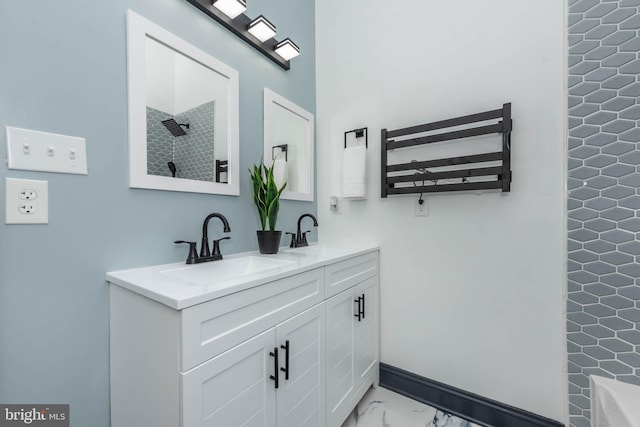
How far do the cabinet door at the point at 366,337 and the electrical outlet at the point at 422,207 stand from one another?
487 millimetres

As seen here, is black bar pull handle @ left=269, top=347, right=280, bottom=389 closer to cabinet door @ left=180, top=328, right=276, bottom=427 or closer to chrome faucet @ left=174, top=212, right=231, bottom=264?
cabinet door @ left=180, top=328, right=276, bottom=427

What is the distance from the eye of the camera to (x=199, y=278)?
895mm

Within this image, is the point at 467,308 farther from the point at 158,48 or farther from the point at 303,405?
the point at 158,48

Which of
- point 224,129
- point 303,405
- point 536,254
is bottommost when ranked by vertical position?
point 303,405

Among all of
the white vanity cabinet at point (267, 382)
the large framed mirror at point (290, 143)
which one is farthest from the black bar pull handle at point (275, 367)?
the large framed mirror at point (290, 143)

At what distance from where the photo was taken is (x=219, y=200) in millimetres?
1279

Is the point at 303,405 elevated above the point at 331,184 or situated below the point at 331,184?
below

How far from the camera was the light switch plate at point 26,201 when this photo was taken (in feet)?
2.33

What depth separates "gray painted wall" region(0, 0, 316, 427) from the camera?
2.37 ft

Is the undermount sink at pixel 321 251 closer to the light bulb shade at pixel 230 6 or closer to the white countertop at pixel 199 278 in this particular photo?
the white countertop at pixel 199 278

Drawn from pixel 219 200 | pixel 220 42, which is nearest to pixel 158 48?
pixel 220 42

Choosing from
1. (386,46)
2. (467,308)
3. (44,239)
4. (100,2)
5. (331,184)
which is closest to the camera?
(44,239)

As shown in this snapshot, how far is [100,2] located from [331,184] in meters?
1.41

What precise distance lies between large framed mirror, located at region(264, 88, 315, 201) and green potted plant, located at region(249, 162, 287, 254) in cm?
15
